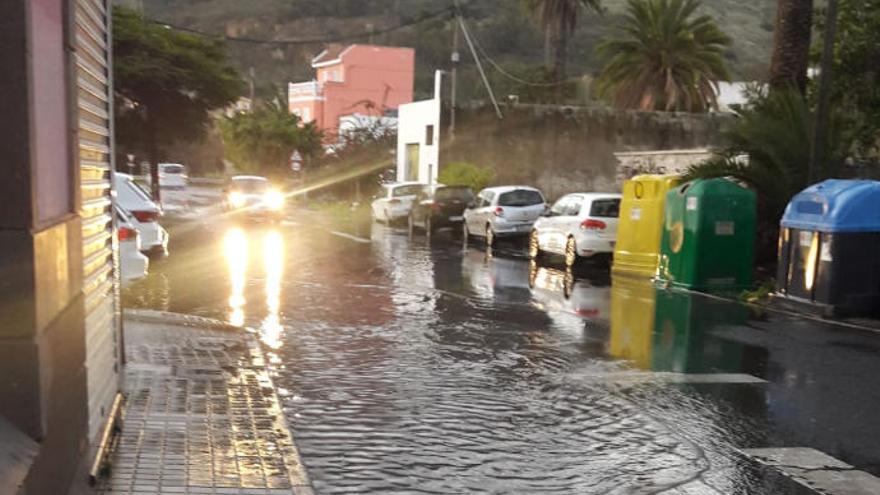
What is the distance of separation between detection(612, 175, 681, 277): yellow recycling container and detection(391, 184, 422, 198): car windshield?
15166 millimetres

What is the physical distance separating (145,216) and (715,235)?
29.0 feet

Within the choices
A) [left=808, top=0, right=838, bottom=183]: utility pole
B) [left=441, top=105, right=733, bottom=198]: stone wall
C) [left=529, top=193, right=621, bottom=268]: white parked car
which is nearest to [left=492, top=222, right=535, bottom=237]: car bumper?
[left=529, top=193, right=621, bottom=268]: white parked car

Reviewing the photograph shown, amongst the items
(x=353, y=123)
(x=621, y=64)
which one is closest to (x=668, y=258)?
(x=621, y=64)

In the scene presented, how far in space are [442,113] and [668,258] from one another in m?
23.4

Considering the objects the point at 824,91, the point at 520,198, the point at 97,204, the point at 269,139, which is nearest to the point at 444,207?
the point at 520,198

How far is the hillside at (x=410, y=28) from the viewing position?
82750 millimetres

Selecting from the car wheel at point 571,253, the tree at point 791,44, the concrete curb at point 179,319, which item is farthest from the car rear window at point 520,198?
the concrete curb at point 179,319

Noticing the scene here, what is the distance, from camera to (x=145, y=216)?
44.2 ft

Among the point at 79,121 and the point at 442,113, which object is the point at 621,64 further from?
the point at 79,121

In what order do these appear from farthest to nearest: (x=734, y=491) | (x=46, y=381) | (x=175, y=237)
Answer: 1. (x=175, y=237)
2. (x=734, y=491)
3. (x=46, y=381)

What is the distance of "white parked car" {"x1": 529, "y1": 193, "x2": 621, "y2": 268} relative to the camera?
18.7 m

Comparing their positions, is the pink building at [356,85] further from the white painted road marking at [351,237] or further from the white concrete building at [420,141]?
the white painted road marking at [351,237]

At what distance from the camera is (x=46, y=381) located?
11.6 feet

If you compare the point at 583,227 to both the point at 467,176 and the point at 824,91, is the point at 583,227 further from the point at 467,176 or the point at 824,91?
the point at 467,176
